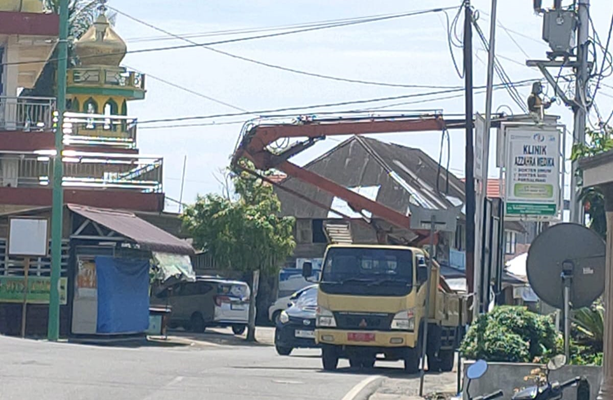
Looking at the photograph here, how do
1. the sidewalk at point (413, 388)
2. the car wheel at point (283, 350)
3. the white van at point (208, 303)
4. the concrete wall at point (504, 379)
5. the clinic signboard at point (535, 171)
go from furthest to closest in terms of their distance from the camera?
the white van at point (208, 303)
the car wheel at point (283, 350)
the clinic signboard at point (535, 171)
the sidewalk at point (413, 388)
the concrete wall at point (504, 379)

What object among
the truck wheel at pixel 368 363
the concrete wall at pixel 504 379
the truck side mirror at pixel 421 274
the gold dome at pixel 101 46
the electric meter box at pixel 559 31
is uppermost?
the gold dome at pixel 101 46

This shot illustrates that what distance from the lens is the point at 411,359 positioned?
20.9 metres

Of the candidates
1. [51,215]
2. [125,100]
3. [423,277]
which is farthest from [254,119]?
[423,277]

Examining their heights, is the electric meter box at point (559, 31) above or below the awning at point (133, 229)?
above

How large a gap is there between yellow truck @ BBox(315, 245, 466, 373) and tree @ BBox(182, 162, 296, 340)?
18.0 meters

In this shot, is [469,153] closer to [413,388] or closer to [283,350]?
[283,350]

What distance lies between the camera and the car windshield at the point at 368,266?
2062 cm

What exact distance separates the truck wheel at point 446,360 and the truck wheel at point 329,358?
8.33ft

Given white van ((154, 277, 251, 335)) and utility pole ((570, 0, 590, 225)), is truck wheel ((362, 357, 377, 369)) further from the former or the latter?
white van ((154, 277, 251, 335))

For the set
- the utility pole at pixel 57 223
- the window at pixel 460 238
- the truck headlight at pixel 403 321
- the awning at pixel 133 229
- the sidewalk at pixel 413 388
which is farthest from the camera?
the window at pixel 460 238

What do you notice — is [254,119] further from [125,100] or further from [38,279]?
[125,100]

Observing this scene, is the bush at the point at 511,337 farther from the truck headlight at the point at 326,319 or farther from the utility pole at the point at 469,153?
the utility pole at the point at 469,153

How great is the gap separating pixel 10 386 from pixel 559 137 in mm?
10461

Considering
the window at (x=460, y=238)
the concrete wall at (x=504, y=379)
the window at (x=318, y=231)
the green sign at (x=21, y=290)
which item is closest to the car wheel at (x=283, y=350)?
the green sign at (x=21, y=290)
